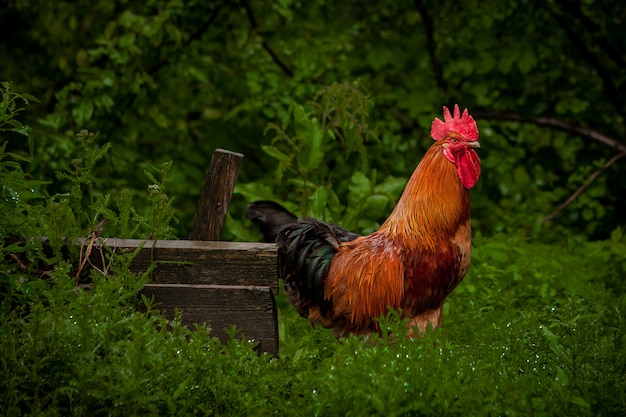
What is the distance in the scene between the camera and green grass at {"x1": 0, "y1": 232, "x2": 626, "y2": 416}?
289cm

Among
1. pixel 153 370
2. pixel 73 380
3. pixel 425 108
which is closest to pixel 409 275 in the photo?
pixel 153 370

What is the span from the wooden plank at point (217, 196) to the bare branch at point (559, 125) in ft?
11.9

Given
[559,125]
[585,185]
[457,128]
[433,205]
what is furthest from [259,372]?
[559,125]

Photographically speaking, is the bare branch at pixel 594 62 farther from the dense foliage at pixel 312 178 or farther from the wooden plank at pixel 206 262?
the wooden plank at pixel 206 262

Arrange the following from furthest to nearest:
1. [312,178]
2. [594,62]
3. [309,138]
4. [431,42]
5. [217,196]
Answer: [431,42] < [594,62] < [312,178] < [309,138] < [217,196]

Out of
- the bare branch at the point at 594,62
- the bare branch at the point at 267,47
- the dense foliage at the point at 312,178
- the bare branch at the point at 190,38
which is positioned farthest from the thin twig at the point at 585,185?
the bare branch at the point at 190,38

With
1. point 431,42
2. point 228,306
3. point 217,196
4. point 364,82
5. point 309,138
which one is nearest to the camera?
point 228,306

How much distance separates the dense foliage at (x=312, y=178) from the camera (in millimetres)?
3020

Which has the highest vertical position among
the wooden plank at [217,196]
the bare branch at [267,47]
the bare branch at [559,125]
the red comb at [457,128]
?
the bare branch at [267,47]

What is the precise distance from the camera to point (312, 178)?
591 centimetres

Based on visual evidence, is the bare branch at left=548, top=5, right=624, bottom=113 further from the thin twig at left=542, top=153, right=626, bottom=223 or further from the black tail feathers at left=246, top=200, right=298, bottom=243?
the black tail feathers at left=246, top=200, right=298, bottom=243

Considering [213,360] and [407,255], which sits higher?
[407,255]

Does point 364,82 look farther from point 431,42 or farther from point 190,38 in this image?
point 190,38

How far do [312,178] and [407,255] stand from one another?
1975mm
